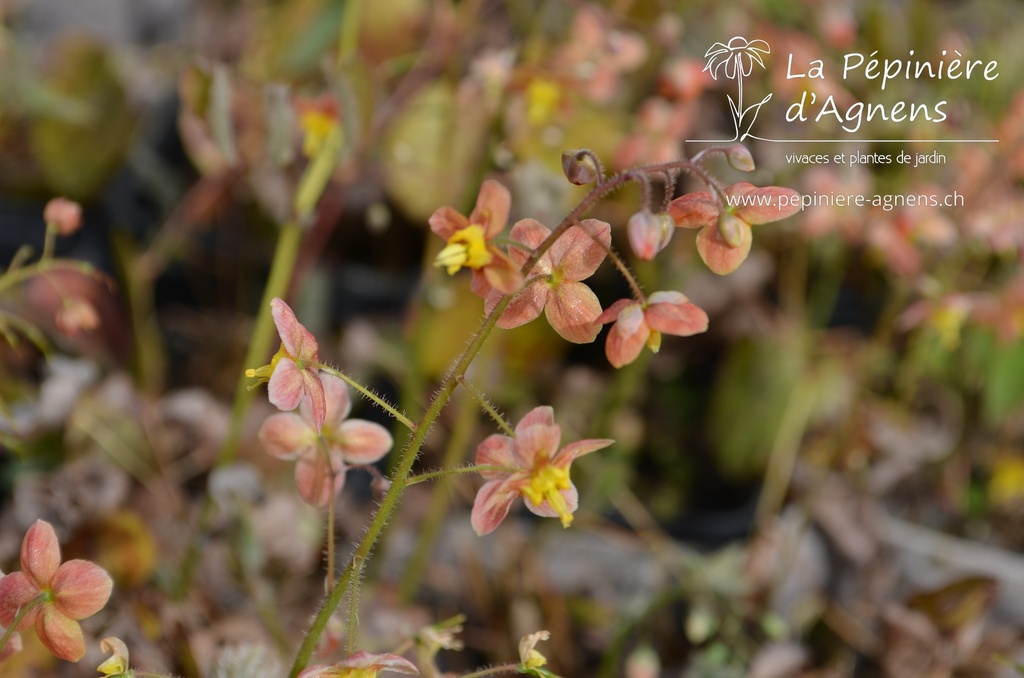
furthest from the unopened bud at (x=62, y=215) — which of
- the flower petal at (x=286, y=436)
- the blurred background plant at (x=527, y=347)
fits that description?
the flower petal at (x=286, y=436)

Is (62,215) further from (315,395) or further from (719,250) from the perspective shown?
(719,250)

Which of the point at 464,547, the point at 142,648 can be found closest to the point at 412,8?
the point at 464,547

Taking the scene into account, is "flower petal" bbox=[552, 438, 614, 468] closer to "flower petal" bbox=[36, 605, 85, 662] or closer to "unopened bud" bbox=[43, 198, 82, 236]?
"flower petal" bbox=[36, 605, 85, 662]

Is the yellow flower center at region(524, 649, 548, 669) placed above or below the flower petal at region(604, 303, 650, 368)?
below

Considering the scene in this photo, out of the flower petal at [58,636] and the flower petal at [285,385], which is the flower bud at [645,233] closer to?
the flower petal at [285,385]

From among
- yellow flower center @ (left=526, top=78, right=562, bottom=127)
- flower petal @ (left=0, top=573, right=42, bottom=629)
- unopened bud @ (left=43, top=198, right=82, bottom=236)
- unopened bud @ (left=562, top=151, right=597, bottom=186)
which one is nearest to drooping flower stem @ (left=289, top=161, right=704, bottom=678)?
unopened bud @ (left=562, top=151, right=597, bottom=186)

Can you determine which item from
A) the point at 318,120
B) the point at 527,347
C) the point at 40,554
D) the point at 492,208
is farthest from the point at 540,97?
the point at 40,554

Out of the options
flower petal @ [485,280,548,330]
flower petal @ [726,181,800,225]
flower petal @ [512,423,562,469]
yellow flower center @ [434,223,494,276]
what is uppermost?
flower petal @ [726,181,800,225]
